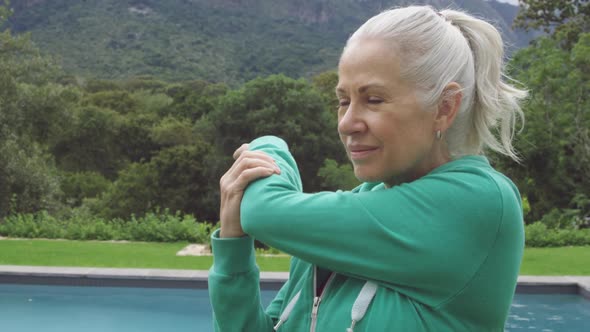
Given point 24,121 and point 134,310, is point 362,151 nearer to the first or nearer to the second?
point 134,310

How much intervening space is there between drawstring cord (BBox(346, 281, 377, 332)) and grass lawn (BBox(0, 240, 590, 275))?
6321 millimetres

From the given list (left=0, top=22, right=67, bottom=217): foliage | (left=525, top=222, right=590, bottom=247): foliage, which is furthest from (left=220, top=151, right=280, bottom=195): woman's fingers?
(left=0, top=22, right=67, bottom=217): foliage

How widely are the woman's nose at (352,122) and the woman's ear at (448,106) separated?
0.32 feet

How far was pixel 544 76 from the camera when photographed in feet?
42.9

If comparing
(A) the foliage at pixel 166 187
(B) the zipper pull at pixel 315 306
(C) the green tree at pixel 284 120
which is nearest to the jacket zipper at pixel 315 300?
(B) the zipper pull at pixel 315 306

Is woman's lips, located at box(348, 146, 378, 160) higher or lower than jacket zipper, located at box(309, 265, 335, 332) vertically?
higher

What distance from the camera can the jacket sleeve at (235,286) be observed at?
91 cm

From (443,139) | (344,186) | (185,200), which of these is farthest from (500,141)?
(185,200)

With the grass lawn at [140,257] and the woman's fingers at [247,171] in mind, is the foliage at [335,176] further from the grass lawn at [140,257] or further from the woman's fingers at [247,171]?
the woman's fingers at [247,171]

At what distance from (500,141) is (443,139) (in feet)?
0.47

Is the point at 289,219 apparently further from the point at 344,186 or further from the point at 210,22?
the point at 210,22

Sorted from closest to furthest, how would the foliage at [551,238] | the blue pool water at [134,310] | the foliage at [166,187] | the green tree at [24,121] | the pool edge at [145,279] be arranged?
1. the blue pool water at [134,310]
2. the pool edge at [145,279]
3. the foliage at [551,238]
4. the green tree at [24,121]
5. the foliage at [166,187]

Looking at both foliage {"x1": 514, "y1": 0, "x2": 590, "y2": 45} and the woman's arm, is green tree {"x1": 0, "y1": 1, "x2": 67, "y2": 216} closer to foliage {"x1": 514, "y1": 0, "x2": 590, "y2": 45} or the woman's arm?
foliage {"x1": 514, "y1": 0, "x2": 590, "y2": 45}

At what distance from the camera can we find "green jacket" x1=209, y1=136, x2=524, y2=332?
783 mm
